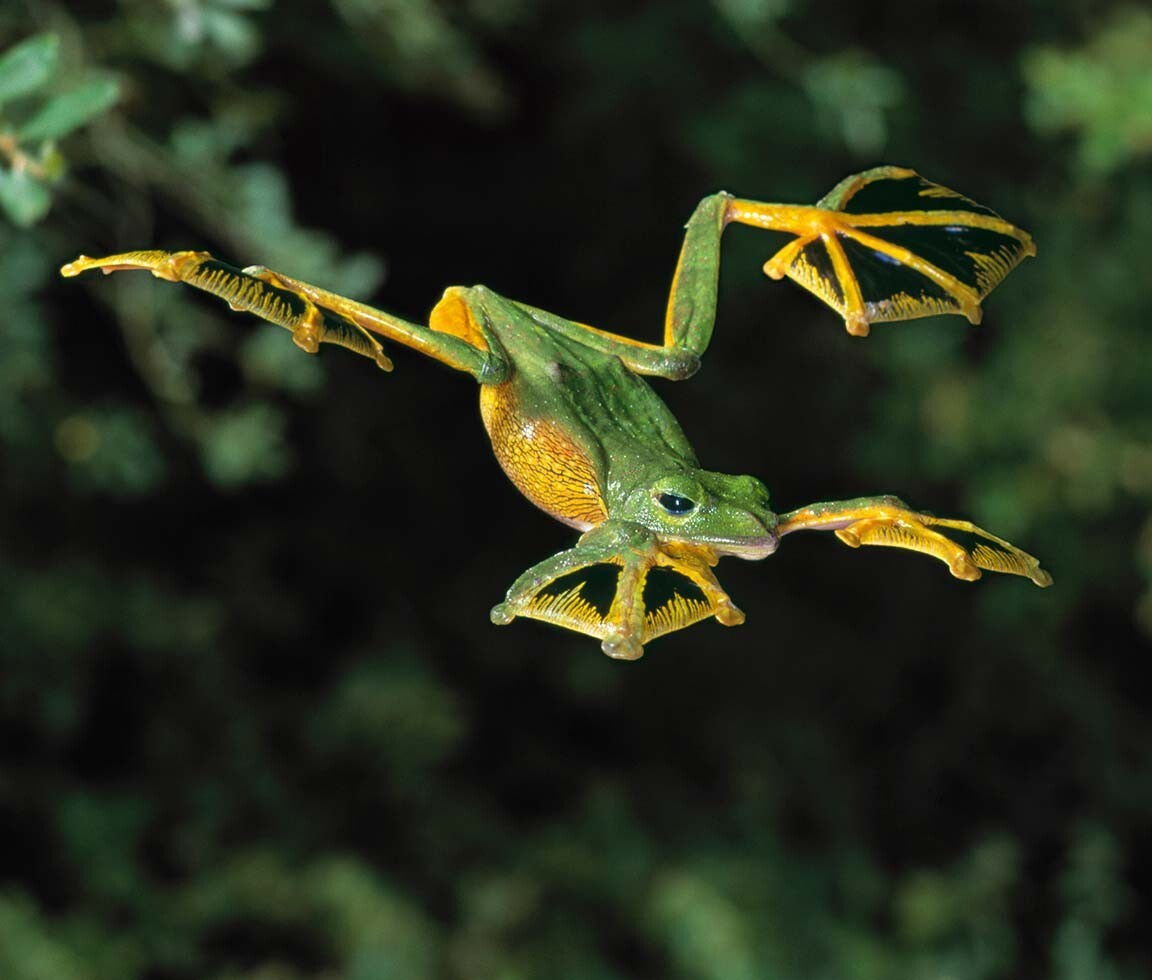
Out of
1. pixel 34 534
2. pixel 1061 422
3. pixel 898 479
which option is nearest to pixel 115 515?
pixel 34 534

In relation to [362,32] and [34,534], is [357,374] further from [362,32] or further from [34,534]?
[362,32]

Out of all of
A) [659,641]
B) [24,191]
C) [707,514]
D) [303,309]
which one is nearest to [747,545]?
[707,514]

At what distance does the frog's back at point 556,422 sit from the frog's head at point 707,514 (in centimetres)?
2

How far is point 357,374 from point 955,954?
1554mm

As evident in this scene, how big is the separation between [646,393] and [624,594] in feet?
0.34

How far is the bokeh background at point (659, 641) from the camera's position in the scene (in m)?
2.46

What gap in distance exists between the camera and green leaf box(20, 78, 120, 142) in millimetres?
710

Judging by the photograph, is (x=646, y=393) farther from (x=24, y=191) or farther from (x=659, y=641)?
(x=659, y=641)

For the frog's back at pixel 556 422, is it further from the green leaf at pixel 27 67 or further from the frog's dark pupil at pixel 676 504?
the green leaf at pixel 27 67

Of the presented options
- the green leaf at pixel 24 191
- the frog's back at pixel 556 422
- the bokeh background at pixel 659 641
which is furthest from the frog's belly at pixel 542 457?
the bokeh background at pixel 659 641

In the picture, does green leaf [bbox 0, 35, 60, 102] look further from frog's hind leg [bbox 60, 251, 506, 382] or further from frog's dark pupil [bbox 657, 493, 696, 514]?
frog's dark pupil [bbox 657, 493, 696, 514]

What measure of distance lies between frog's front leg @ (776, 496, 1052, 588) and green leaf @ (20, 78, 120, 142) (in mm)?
422

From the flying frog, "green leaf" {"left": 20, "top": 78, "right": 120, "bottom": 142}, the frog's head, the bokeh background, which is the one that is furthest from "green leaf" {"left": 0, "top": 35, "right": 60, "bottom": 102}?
the bokeh background

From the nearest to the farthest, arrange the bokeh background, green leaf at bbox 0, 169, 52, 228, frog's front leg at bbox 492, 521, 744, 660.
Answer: frog's front leg at bbox 492, 521, 744, 660
green leaf at bbox 0, 169, 52, 228
the bokeh background
